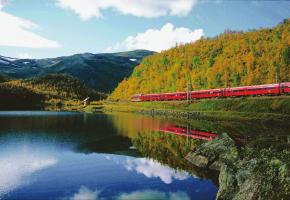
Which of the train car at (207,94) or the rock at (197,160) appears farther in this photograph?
the train car at (207,94)

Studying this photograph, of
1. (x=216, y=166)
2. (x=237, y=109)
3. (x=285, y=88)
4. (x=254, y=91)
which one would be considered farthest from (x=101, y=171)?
(x=254, y=91)

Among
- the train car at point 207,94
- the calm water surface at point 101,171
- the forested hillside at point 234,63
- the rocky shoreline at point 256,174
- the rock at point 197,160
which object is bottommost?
the calm water surface at point 101,171

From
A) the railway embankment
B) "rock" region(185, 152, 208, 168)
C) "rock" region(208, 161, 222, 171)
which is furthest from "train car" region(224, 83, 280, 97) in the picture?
"rock" region(208, 161, 222, 171)

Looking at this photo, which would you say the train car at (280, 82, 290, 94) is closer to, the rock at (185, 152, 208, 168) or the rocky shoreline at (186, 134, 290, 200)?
the rock at (185, 152, 208, 168)

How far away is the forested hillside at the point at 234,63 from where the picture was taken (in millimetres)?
126275

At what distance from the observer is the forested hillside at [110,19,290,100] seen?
12628cm

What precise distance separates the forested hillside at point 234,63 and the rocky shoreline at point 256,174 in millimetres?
86039

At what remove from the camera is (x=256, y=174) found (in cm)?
2058

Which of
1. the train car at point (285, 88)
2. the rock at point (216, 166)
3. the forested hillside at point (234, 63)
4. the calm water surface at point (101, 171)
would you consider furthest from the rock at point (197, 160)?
the forested hillside at point (234, 63)

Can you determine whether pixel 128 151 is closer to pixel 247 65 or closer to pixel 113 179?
pixel 113 179

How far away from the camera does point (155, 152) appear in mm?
42188

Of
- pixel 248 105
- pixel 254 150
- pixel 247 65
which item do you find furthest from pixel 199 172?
pixel 247 65

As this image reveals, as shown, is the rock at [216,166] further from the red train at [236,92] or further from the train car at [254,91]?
the train car at [254,91]

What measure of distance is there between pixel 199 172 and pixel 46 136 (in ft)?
110
